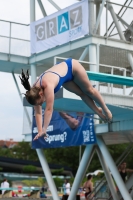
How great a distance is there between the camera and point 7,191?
36219mm

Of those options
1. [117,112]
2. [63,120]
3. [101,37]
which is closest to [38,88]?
[117,112]

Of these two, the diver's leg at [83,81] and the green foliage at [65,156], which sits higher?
the diver's leg at [83,81]

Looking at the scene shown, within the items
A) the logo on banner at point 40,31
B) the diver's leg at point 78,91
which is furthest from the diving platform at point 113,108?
the logo on banner at point 40,31

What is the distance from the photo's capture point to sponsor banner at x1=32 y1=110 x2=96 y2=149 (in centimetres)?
2284

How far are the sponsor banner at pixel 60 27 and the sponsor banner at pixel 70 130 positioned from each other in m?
3.31

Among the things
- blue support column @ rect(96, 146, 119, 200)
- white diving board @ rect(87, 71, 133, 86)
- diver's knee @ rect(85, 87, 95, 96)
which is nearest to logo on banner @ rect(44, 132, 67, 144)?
blue support column @ rect(96, 146, 119, 200)

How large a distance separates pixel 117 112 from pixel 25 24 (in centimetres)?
811

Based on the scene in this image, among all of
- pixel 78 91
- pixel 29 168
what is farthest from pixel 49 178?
pixel 29 168

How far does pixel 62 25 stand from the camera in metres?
22.6

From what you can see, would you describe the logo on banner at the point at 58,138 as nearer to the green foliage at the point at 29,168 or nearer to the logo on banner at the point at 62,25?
the logo on banner at the point at 62,25

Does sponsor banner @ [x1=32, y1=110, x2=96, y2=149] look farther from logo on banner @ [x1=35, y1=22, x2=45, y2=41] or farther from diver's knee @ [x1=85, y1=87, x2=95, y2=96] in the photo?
diver's knee @ [x1=85, y1=87, x2=95, y2=96]

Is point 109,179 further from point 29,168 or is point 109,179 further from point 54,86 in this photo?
point 29,168


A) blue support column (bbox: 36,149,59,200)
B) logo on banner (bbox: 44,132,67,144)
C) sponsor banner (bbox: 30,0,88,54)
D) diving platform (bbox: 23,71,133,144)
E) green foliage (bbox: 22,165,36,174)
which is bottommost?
green foliage (bbox: 22,165,36,174)

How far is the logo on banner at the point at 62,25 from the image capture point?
21.8 metres
